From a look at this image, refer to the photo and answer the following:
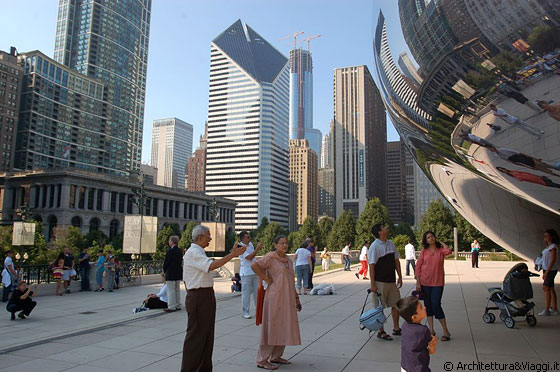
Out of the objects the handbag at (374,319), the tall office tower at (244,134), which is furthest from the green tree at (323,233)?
the tall office tower at (244,134)

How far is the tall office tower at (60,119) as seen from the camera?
107000 millimetres

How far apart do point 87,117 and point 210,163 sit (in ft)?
160

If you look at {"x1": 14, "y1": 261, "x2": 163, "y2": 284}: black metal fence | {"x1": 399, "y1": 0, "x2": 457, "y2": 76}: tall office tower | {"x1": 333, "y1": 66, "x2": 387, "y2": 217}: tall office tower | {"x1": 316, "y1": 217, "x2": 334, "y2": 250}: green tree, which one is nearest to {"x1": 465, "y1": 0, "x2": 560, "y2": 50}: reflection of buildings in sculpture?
{"x1": 399, "y1": 0, "x2": 457, "y2": 76}: tall office tower

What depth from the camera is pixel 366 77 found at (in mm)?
172750

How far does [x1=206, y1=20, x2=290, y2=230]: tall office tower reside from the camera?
15575cm

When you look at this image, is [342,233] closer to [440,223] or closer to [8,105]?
[440,223]

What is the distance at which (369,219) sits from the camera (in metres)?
52.3

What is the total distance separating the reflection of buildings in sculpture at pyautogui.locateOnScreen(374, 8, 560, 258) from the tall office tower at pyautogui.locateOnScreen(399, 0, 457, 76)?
0.70 m

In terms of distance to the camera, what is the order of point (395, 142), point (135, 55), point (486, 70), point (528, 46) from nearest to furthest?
point (528, 46), point (486, 70), point (135, 55), point (395, 142)

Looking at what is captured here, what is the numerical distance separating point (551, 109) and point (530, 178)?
1114 millimetres

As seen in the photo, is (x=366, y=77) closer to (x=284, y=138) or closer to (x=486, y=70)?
(x=284, y=138)

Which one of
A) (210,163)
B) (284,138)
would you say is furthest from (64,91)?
(284,138)

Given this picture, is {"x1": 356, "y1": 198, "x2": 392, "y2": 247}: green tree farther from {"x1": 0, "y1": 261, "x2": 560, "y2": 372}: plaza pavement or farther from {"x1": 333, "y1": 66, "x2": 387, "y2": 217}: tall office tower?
{"x1": 333, "y1": 66, "x2": 387, "y2": 217}: tall office tower

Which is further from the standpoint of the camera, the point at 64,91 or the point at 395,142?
the point at 395,142
